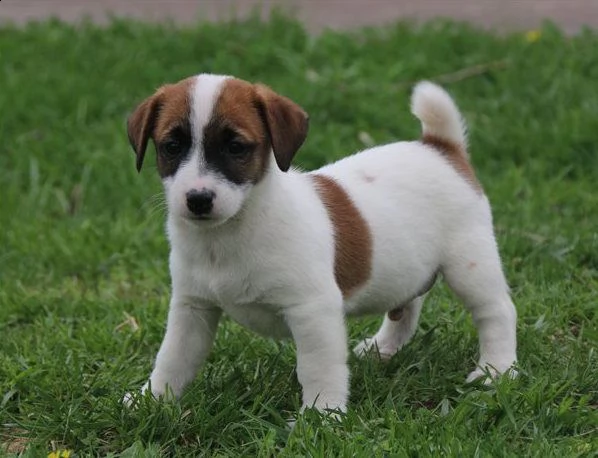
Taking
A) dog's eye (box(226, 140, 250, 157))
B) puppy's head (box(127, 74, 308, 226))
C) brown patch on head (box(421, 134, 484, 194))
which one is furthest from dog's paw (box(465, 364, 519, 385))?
dog's eye (box(226, 140, 250, 157))

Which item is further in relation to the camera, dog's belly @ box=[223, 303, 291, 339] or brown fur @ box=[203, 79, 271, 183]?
dog's belly @ box=[223, 303, 291, 339]

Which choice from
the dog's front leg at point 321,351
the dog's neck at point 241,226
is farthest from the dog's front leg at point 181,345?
the dog's front leg at point 321,351

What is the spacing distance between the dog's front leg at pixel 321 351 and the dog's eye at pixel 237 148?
609mm

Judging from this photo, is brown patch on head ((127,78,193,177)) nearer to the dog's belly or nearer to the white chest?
the white chest

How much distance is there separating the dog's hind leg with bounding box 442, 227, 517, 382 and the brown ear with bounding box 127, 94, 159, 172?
1352 mm

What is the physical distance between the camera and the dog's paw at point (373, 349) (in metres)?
5.11

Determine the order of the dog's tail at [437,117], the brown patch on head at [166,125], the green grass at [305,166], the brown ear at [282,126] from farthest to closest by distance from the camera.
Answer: the dog's tail at [437,117] → the green grass at [305,166] → the brown ear at [282,126] → the brown patch on head at [166,125]

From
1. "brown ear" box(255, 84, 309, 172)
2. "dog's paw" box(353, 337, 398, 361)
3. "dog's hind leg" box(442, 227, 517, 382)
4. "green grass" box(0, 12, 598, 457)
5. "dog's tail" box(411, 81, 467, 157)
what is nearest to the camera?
"brown ear" box(255, 84, 309, 172)

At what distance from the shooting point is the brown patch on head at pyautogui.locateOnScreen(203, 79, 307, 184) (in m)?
4.23

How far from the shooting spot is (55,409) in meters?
4.66

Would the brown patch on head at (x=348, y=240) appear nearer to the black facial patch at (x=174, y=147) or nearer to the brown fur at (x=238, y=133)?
the brown fur at (x=238, y=133)

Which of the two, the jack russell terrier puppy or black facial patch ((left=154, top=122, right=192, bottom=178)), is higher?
black facial patch ((left=154, top=122, right=192, bottom=178))

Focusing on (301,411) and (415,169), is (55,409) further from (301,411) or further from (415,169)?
(415,169)

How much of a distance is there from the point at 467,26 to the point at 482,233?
17.3 ft
